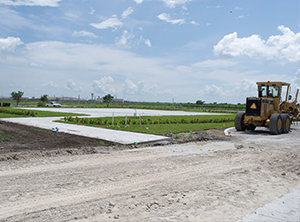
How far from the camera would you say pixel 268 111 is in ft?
51.8

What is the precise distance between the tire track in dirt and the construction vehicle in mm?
9413

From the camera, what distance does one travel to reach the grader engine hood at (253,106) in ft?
49.9

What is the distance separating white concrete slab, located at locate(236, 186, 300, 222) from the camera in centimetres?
395

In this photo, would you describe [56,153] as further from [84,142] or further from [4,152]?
[84,142]

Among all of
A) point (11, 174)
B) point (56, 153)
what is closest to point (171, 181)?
point (11, 174)

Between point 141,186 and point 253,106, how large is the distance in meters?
12.2

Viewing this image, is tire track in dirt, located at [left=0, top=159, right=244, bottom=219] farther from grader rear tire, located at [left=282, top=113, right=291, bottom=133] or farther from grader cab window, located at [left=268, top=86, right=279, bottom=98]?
grader cab window, located at [left=268, top=86, right=279, bottom=98]

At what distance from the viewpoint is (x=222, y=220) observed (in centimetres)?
386

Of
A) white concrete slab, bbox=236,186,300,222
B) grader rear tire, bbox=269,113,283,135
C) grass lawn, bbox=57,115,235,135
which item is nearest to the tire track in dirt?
white concrete slab, bbox=236,186,300,222

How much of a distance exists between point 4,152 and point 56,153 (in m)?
1.52

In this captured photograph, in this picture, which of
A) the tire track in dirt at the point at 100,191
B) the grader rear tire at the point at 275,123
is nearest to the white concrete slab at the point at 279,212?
the tire track in dirt at the point at 100,191

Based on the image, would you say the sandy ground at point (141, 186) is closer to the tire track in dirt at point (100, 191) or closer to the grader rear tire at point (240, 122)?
the tire track in dirt at point (100, 191)

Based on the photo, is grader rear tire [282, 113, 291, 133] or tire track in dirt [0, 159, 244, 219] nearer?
tire track in dirt [0, 159, 244, 219]

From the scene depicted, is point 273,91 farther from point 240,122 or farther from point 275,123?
point 240,122
